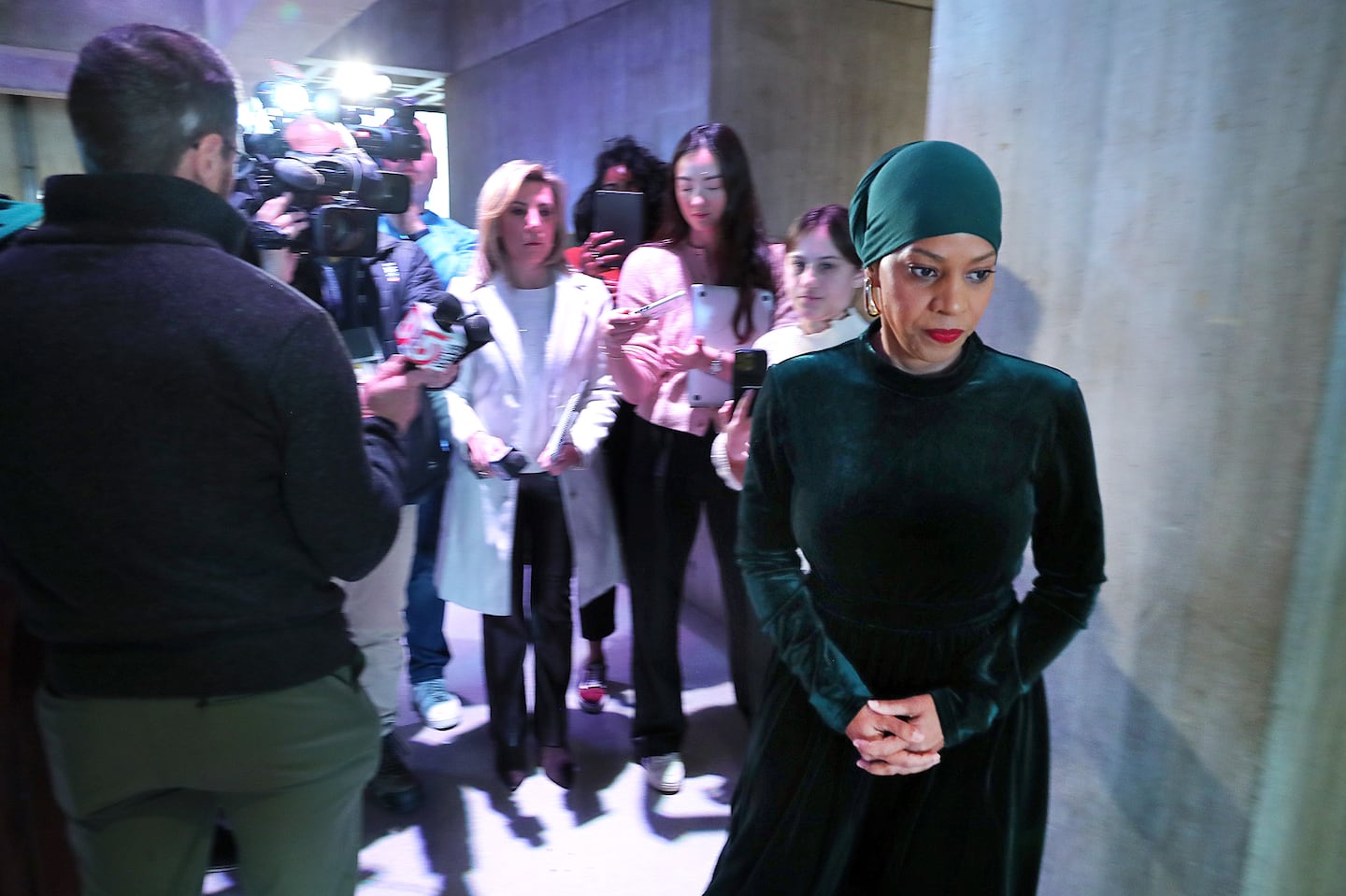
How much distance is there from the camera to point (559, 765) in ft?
8.20

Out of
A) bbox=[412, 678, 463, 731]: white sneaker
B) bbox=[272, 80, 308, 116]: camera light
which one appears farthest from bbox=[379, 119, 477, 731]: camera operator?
bbox=[272, 80, 308, 116]: camera light

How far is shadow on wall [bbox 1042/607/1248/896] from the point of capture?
4.80ft

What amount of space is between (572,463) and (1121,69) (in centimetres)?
154

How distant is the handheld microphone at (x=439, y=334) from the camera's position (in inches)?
56.6

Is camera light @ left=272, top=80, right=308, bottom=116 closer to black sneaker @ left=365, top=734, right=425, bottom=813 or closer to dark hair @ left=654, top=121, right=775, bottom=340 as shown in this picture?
dark hair @ left=654, top=121, right=775, bottom=340

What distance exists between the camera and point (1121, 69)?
4.81ft

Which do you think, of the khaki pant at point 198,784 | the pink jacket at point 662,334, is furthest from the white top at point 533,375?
the khaki pant at point 198,784

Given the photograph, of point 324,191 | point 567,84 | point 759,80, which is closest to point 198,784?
point 324,191

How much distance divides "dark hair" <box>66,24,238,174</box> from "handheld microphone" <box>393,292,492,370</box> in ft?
1.39

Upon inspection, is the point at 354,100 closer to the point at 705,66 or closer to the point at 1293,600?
the point at 705,66

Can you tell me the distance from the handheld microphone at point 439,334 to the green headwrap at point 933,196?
719 millimetres

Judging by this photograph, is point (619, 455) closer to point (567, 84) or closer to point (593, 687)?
point (593, 687)

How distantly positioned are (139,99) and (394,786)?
75.6 inches

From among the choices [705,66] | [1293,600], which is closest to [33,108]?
[705,66]
